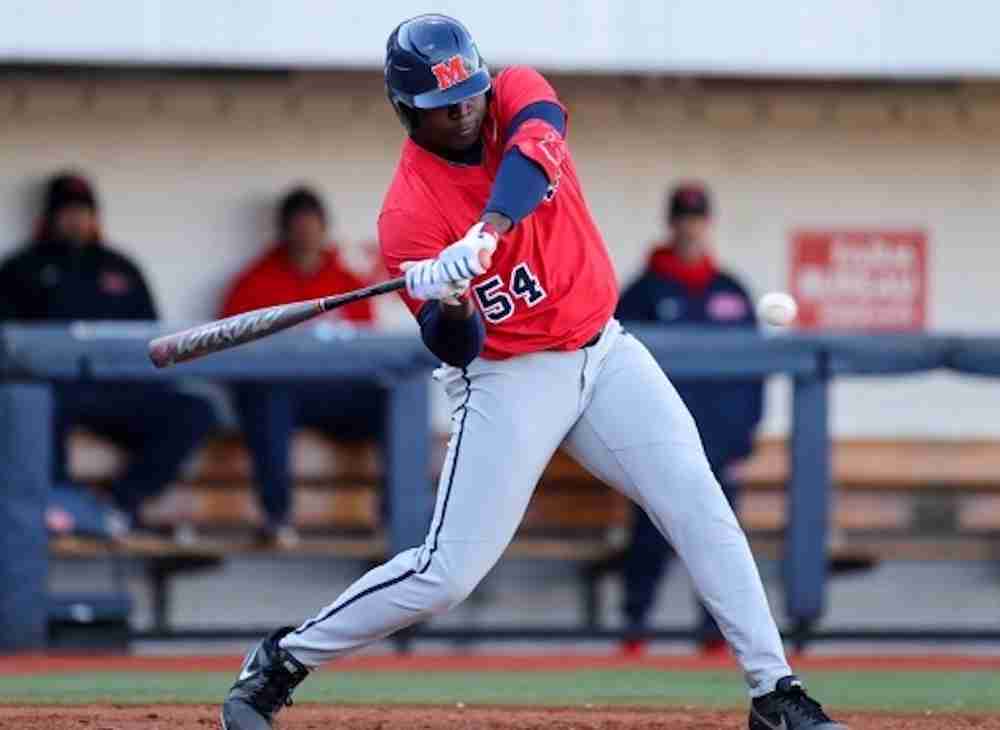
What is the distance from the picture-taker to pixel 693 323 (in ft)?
29.1

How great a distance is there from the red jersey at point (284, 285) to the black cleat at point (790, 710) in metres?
4.29

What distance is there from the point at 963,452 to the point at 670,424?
4.80 meters

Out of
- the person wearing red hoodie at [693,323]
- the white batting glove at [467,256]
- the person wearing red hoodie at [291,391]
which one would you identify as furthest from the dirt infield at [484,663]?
the white batting glove at [467,256]

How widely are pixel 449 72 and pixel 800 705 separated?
1575 mm

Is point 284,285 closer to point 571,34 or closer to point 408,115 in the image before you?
point 571,34

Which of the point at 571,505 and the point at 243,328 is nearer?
the point at 243,328

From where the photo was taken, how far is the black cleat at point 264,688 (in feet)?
17.0

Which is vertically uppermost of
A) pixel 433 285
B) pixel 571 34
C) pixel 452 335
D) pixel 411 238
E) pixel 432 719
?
pixel 571 34

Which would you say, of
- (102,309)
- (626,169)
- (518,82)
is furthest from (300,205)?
(518,82)

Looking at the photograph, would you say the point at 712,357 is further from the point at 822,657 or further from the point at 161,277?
the point at 161,277

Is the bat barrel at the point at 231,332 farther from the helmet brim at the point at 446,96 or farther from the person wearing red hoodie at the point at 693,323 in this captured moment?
the person wearing red hoodie at the point at 693,323

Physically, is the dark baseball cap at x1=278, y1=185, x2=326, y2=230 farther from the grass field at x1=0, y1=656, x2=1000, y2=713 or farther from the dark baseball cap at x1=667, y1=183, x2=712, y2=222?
the grass field at x1=0, y1=656, x2=1000, y2=713

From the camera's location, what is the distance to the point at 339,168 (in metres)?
9.56

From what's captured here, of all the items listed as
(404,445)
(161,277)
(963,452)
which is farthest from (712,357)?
(161,277)
